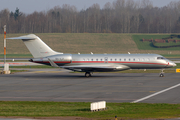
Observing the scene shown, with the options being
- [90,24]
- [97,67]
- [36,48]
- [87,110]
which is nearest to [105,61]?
[97,67]

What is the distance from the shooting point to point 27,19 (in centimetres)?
18888

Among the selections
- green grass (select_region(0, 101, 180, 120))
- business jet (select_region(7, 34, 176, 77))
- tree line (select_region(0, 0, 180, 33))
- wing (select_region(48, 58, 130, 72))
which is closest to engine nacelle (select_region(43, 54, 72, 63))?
business jet (select_region(7, 34, 176, 77))

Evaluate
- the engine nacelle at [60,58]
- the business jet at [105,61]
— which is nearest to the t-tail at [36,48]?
the business jet at [105,61]

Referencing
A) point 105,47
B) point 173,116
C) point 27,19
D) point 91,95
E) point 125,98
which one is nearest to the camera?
point 173,116

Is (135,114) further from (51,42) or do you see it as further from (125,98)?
(51,42)

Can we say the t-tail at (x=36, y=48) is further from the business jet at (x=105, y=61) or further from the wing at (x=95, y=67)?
the wing at (x=95, y=67)

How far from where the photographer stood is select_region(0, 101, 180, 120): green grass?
651 inches

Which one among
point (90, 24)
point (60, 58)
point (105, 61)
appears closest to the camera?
point (60, 58)

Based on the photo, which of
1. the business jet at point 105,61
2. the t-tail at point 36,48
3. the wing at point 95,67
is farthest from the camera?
the t-tail at point 36,48

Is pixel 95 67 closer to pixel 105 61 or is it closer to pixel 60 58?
pixel 105 61

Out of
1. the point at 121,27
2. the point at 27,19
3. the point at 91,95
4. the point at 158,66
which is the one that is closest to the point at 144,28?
the point at 121,27

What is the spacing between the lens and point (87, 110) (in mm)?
17969

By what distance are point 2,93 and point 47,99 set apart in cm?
582

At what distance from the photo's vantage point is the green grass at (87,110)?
16531 mm
